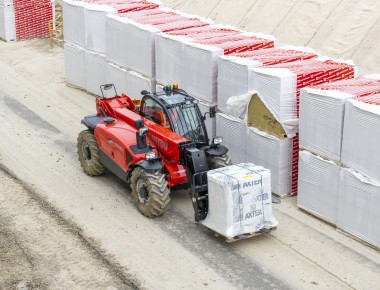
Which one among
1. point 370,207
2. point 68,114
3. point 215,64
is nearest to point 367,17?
point 215,64

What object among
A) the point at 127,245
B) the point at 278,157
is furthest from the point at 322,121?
the point at 127,245

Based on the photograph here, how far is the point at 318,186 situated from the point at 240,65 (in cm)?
324

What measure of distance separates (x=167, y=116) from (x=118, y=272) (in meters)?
3.71

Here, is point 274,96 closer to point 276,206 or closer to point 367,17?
point 276,206

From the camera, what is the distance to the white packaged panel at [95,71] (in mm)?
21391

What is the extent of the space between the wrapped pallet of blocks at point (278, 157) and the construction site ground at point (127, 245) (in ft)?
1.21

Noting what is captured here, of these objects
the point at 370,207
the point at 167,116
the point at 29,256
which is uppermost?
Answer: the point at 167,116

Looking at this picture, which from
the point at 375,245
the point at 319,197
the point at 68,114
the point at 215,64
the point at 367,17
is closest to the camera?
the point at 375,245

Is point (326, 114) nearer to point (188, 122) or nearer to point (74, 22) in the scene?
point (188, 122)

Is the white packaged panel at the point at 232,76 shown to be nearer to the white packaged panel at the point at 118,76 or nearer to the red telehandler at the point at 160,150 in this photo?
the red telehandler at the point at 160,150

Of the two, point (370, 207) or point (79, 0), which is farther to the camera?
point (79, 0)

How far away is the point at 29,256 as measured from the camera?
12.6 meters

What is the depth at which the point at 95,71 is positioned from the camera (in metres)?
21.8

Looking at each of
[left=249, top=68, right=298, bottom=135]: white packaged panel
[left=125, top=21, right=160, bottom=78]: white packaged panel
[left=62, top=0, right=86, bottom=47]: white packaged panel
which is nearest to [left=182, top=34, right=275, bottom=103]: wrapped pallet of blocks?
[left=125, top=21, right=160, bottom=78]: white packaged panel
